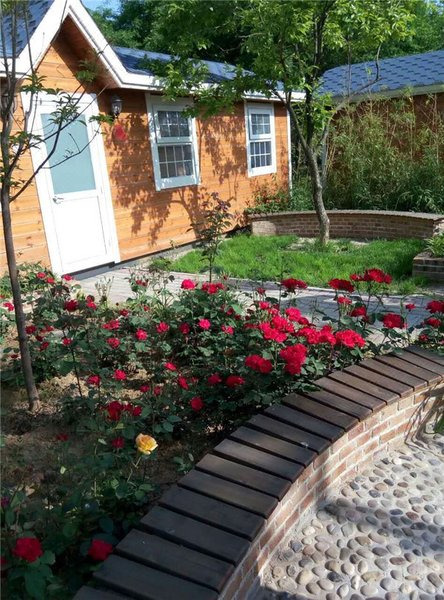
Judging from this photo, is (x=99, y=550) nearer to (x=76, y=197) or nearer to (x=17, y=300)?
(x=17, y=300)

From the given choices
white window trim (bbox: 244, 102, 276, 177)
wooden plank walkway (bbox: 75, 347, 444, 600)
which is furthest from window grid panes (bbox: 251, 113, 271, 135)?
wooden plank walkway (bbox: 75, 347, 444, 600)

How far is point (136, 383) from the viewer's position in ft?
11.7

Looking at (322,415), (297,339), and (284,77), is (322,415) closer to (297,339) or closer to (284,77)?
(297,339)

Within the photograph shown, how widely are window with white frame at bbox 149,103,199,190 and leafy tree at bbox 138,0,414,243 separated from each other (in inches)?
16.9

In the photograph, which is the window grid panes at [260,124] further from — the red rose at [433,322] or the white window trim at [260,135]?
the red rose at [433,322]

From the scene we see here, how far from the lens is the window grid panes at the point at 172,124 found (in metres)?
8.76

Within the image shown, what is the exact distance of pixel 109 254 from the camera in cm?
801

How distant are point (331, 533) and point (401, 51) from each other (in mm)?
28413

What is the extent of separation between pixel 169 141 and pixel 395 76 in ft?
23.0

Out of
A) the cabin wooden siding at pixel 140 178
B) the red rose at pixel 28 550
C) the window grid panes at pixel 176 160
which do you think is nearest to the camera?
the red rose at pixel 28 550

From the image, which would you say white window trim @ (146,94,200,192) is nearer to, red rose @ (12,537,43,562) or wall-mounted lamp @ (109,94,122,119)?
wall-mounted lamp @ (109,94,122,119)

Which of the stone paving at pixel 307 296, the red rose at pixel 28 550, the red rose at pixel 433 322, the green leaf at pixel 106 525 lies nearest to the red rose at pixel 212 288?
the stone paving at pixel 307 296

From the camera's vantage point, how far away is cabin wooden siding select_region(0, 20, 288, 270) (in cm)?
674

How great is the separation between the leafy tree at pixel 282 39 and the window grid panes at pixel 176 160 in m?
0.76
